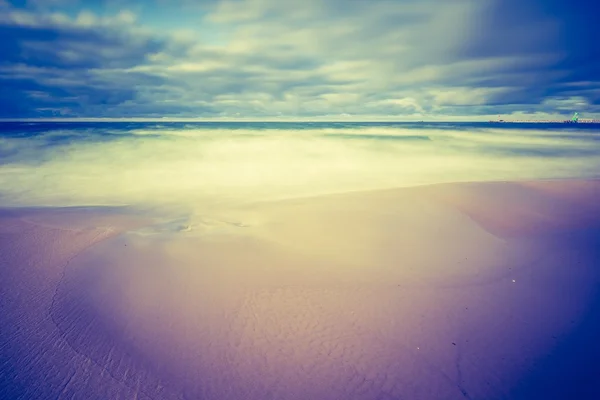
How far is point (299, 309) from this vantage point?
5.35 meters

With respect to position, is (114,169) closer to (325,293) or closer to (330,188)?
(330,188)

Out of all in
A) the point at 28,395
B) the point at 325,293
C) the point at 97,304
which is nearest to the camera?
the point at 28,395

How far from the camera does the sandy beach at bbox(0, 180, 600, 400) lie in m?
4.05

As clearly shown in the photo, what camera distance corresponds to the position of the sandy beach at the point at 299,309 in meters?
4.05

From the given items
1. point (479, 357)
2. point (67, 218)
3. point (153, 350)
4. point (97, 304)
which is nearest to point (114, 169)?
point (67, 218)

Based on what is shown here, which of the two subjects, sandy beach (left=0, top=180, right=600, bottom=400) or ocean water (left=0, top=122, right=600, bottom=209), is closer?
sandy beach (left=0, top=180, right=600, bottom=400)

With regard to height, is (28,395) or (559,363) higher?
(28,395)

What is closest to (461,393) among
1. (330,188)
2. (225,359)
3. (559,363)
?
(559,363)

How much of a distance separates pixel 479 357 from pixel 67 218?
10.2 meters

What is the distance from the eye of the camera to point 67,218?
953 cm

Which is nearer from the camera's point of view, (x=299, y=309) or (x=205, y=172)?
(x=299, y=309)

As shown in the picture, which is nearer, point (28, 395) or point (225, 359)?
point (28, 395)

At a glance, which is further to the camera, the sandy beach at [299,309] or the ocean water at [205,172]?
the ocean water at [205,172]

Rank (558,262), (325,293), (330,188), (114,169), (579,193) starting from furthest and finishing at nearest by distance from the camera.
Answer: (114,169)
(330,188)
(579,193)
(558,262)
(325,293)
